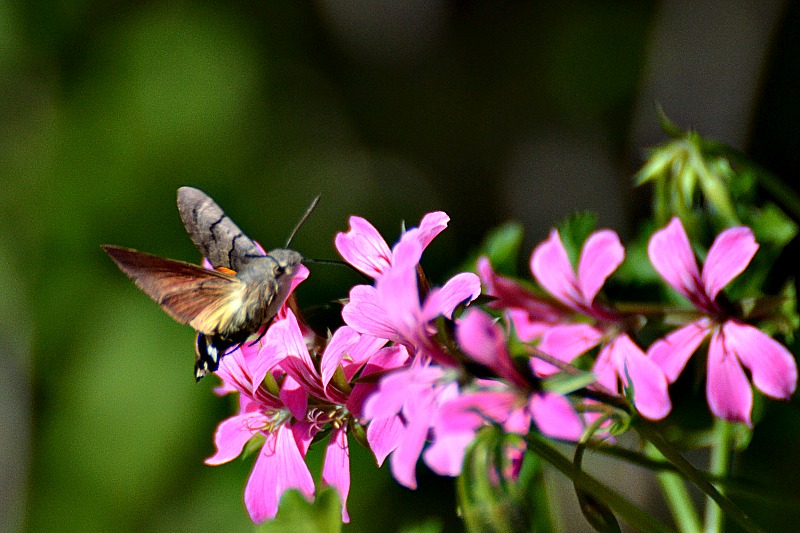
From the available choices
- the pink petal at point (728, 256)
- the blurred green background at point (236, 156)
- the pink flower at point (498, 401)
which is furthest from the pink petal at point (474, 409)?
the blurred green background at point (236, 156)

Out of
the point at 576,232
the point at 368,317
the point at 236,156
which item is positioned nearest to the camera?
the point at 368,317

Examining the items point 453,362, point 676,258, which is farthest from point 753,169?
point 453,362

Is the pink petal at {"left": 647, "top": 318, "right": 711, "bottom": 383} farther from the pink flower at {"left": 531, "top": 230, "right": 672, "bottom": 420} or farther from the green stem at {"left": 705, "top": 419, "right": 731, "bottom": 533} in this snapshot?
the green stem at {"left": 705, "top": 419, "right": 731, "bottom": 533}

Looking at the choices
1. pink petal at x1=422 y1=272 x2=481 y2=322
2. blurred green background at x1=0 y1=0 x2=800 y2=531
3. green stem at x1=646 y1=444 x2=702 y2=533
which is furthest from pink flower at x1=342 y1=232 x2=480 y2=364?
blurred green background at x1=0 y1=0 x2=800 y2=531

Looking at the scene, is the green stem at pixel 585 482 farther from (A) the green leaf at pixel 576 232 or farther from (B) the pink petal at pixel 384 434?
(A) the green leaf at pixel 576 232

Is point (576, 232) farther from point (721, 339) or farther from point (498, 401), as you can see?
point (498, 401)

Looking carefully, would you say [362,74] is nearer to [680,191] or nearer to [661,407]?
[680,191]
